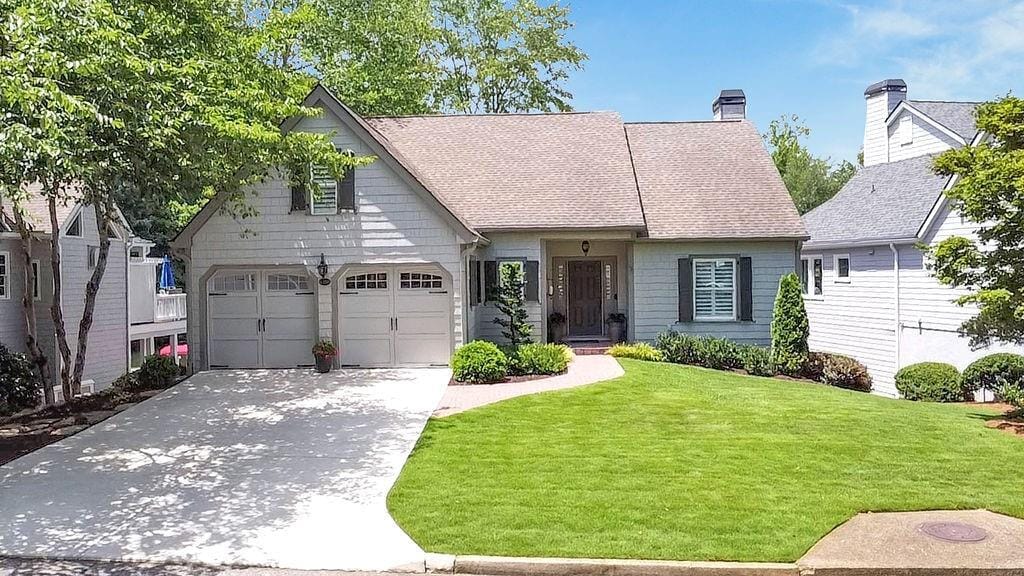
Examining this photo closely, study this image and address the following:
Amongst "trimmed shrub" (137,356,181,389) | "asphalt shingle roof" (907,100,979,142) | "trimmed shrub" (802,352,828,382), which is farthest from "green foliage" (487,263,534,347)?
"asphalt shingle roof" (907,100,979,142)

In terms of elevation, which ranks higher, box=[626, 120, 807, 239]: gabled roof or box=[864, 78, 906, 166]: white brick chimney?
box=[864, 78, 906, 166]: white brick chimney

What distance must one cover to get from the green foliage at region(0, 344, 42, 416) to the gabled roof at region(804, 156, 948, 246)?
20970 mm

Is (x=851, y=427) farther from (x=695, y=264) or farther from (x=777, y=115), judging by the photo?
(x=777, y=115)

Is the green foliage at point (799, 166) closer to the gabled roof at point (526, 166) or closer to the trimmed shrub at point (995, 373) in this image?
the gabled roof at point (526, 166)

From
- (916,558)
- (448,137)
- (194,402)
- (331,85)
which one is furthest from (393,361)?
(331,85)

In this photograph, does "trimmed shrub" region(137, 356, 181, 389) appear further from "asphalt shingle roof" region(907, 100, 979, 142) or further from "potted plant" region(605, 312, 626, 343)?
"asphalt shingle roof" region(907, 100, 979, 142)

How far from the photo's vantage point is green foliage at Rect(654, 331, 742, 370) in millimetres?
17312

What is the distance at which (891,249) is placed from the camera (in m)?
19.6

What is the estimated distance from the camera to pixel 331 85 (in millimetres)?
26391

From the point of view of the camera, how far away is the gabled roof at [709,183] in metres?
18.2

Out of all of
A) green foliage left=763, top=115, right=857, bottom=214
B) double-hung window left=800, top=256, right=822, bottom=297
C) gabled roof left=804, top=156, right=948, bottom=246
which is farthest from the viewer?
green foliage left=763, top=115, right=857, bottom=214

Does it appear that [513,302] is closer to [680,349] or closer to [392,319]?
[392,319]

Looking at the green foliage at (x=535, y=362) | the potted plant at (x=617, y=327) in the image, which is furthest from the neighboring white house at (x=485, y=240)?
the green foliage at (x=535, y=362)

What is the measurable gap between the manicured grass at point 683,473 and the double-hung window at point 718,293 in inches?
218
